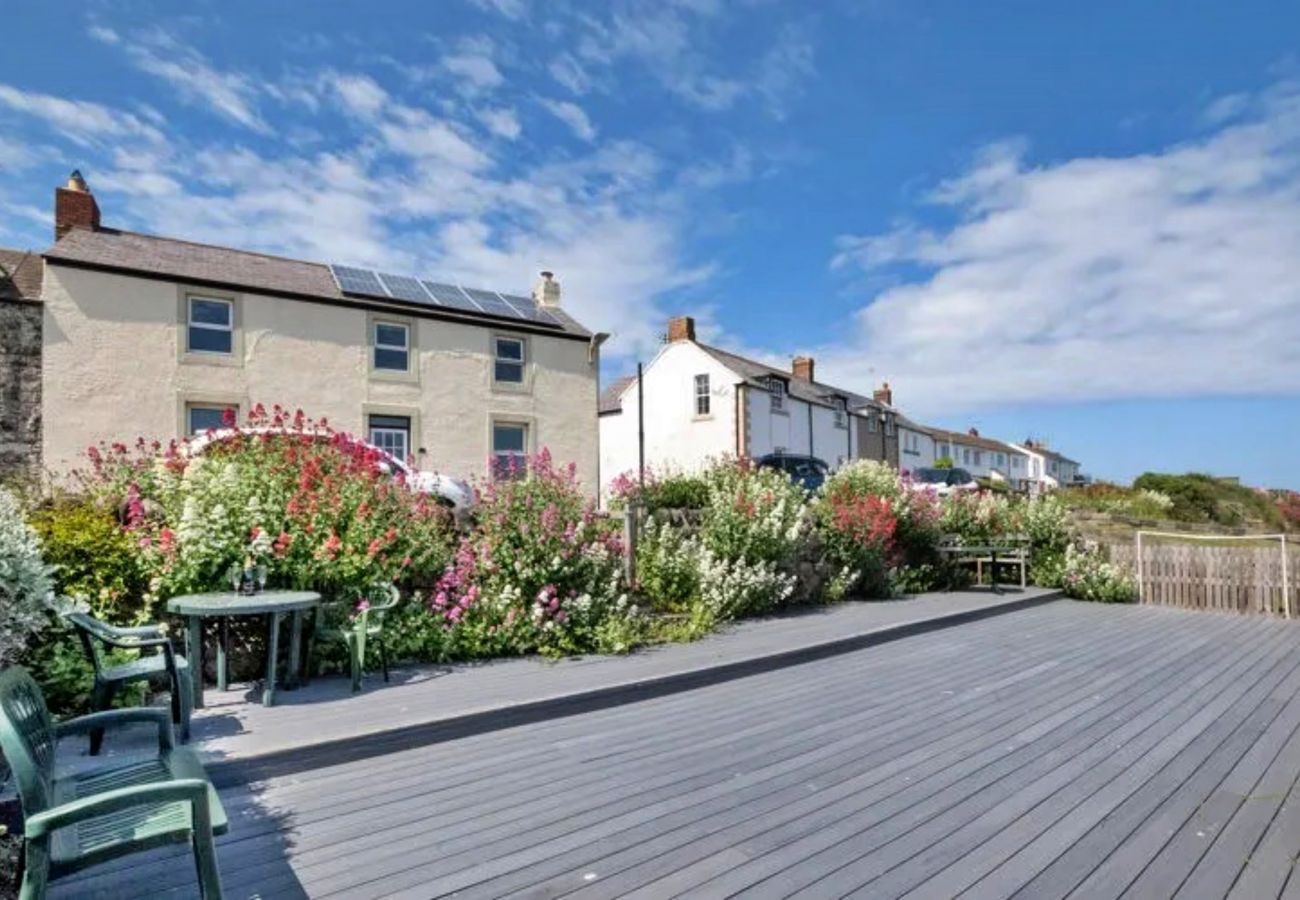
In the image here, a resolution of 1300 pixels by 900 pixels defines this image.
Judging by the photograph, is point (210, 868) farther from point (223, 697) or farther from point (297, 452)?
point (297, 452)

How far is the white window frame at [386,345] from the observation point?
1842 cm

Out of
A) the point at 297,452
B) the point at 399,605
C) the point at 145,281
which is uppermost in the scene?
the point at 145,281

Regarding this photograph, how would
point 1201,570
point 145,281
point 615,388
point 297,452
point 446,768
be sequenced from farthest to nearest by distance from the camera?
1. point 615,388
2. point 145,281
3. point 1201,570
4. point 297,452
5. point 446,768

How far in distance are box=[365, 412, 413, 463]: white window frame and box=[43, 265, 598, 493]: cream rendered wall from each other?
0.17 meters

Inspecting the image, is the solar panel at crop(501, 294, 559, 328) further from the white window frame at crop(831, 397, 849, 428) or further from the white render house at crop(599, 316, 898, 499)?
the white window frame at crop(831, 397, 849, 428)

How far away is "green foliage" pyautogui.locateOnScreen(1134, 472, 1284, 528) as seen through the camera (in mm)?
26594

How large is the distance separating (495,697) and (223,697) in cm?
205

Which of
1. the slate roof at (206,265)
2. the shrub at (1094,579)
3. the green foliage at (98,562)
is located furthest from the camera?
the slate roof at (206,265)

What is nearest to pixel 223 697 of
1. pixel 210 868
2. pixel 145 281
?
pixel 210 868

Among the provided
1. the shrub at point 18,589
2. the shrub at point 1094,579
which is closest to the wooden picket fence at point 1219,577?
the shrub at point 1094,579

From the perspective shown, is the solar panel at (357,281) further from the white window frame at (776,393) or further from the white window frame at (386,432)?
the white window frame at (776,393)

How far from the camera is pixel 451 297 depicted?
20.5 meters

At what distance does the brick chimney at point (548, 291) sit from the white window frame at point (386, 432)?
705 cm

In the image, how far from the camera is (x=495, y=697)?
16.9 feet
